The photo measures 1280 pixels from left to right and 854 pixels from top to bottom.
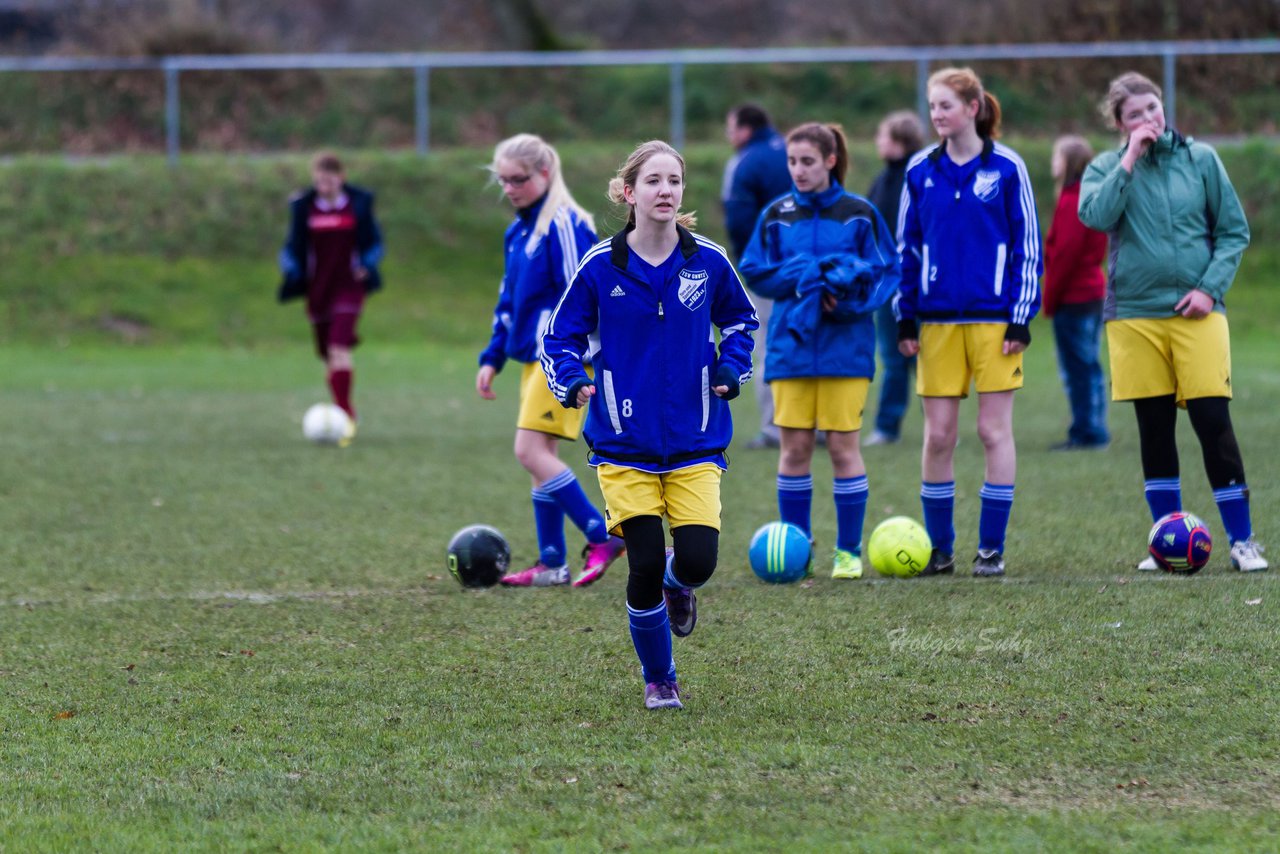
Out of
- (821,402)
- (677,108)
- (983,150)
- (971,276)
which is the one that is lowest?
(821,402)

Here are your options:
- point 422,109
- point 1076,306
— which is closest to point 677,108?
point 422,109

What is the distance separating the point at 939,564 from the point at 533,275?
2252 mm

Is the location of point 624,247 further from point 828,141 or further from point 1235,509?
point 1235,509

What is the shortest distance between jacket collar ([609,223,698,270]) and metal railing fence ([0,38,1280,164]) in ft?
58.1

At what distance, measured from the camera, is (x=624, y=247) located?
17.0 ft

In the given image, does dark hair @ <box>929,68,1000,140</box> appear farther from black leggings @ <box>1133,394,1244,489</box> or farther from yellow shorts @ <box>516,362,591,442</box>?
yellow shorts @ <box>516,362,591,442</box>

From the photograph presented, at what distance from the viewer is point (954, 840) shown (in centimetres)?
387

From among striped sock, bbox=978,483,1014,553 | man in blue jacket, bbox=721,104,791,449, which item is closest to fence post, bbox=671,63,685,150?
man in blue jacket, bbox=721,104,791,449

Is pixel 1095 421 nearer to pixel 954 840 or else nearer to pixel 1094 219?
pixel 1094 219

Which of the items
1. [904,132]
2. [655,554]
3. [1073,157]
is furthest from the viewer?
[904,132]

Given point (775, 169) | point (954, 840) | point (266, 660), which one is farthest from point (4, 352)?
point (954, 840)

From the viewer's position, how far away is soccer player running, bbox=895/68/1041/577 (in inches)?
271

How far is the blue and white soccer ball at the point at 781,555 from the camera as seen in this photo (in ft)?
23.1

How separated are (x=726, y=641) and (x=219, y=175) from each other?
63.3 ft
